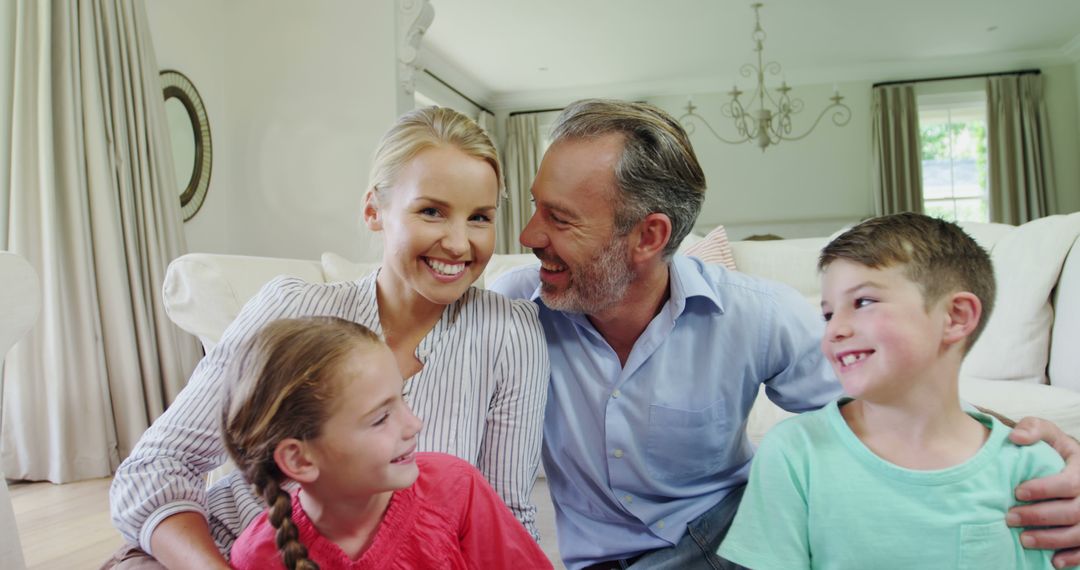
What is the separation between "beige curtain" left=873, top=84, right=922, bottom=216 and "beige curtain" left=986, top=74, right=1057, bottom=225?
69 cm

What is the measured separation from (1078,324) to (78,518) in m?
3.22

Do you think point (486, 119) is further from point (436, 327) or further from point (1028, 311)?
point (436, 327)

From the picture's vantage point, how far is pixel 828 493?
0.96 metres

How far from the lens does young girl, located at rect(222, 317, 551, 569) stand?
80 centimetres

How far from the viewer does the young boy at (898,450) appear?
3.03 feet

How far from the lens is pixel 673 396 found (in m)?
1.27

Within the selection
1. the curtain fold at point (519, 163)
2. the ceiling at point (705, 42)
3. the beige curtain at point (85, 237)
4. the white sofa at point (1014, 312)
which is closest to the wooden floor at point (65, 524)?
the beige curtain at point (85, 237)

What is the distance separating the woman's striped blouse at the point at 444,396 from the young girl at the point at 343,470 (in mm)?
175

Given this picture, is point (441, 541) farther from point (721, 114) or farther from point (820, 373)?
point (721, 114)

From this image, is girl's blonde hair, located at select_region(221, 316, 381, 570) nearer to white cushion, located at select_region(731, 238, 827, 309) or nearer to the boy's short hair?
the boy's short hair

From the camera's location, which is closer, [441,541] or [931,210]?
[441,541]

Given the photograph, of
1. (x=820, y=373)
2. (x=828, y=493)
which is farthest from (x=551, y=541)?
(x=828, y=493)

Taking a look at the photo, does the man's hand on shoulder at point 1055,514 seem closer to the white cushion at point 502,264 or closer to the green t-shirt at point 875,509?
the green t-shirt at point 875,509

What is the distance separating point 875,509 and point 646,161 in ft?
2.05
